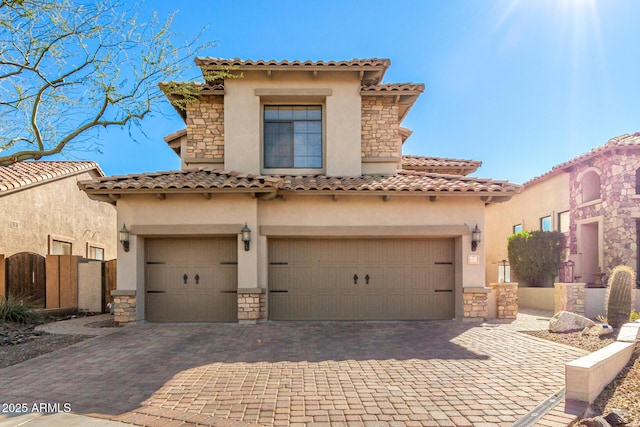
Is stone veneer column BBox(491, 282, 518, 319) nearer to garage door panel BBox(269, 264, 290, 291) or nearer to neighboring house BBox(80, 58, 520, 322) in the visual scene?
neighboring house BBox(80, 58, 520, 322)

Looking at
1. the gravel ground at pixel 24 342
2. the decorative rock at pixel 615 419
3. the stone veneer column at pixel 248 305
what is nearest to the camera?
the decorative rock at pixel 615 419

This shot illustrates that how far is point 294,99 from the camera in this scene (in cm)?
1147

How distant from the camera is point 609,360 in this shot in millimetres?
5230

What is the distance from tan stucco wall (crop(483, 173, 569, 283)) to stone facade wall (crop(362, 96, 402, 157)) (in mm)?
6671

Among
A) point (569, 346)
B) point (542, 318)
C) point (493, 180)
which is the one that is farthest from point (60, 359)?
point (542, 318)

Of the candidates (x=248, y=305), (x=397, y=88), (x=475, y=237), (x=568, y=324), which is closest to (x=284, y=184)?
(x=248, y=305)

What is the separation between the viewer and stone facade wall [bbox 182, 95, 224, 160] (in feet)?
38.0

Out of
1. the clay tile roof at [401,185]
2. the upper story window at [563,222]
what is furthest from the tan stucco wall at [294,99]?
the upper story window at [563,222]

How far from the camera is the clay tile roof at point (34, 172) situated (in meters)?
12.9

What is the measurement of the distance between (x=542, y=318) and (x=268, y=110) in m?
10.4

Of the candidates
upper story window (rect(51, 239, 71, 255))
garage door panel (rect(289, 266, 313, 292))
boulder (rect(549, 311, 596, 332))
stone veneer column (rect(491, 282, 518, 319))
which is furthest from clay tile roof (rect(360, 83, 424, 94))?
upper story window (rect(51, 239, 71, 255))

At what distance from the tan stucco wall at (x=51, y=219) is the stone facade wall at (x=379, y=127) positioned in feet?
41.2

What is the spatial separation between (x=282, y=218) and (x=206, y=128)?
403cm

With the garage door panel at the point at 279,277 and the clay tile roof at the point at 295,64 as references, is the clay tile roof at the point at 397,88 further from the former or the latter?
the garage door panel at the point at 279,277
